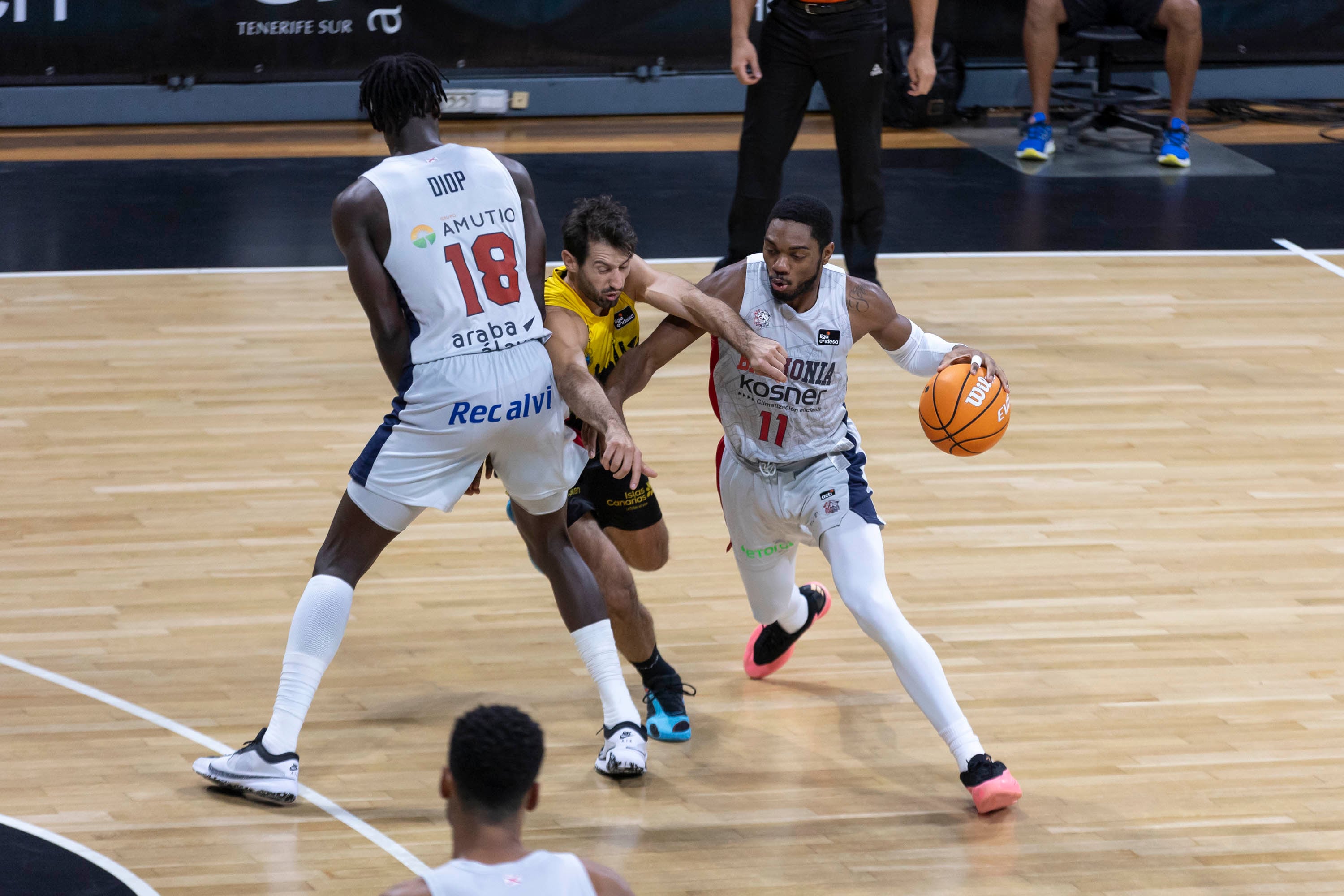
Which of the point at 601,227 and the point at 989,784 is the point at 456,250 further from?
the point at 989,784

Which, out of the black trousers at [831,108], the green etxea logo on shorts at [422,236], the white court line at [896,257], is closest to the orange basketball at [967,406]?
the green etxea logo on shorts at [422,236]

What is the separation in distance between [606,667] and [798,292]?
1.10 m

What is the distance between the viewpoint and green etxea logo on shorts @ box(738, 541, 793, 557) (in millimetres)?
4184

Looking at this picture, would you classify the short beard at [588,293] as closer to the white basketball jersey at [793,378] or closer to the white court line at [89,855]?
the white basketball jersey at [793,378]

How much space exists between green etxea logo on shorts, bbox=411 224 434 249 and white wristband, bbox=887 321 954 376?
1.31 m

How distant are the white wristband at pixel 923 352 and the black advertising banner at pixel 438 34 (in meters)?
8.07

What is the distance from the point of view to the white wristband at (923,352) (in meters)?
4.21

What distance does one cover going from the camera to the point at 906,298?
7.99m

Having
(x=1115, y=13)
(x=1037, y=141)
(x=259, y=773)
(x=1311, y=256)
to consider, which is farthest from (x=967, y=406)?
(x=1115, y=13)

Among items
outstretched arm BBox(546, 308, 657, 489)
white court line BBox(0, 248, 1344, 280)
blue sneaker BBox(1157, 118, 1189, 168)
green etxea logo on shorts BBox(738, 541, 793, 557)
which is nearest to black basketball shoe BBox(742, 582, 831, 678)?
green etxea logo on shorts BBox(738, 541, 793, 557)

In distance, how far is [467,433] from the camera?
375cm

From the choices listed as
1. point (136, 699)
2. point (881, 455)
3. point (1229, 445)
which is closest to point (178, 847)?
point (136, 699)

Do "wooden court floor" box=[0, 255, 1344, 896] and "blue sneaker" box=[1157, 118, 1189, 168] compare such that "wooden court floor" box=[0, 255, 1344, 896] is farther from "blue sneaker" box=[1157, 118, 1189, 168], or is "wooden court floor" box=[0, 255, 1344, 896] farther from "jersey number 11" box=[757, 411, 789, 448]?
"blue sneaker" box=[1157, 118, 1189, 168]

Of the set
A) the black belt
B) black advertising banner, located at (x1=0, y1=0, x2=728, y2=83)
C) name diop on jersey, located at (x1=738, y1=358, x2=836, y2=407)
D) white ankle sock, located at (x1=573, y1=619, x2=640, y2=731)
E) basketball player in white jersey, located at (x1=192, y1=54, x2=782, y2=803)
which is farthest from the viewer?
black advertising banner, located at (x1=0, y1=0, x2=728, y2=83)
